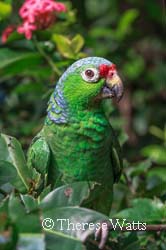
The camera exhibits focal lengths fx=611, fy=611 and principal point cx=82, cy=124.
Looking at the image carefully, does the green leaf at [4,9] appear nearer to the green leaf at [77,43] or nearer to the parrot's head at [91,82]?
the green leaf at [77,43]

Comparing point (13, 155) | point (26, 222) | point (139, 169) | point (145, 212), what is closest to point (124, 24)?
point (139, 169)

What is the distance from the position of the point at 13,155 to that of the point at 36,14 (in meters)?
0.76

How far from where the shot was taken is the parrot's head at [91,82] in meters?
1.64

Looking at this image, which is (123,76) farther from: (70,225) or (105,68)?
(70,225)

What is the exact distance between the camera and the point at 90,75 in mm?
1652

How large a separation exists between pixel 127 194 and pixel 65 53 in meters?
0.52

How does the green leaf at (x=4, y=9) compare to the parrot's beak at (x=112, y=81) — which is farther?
the green leaf at (x=4, y=9)

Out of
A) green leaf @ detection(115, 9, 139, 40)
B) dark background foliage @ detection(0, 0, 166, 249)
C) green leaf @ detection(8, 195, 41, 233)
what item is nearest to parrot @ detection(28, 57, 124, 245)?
dark background foliage @ detection(0, 0, 166, 249)

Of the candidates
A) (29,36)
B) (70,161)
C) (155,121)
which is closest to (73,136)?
(70,161)

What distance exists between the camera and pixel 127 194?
2012 millimetres

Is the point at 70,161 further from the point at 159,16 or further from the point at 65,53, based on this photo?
the point at 159,16

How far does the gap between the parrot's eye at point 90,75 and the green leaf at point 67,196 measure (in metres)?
0.47

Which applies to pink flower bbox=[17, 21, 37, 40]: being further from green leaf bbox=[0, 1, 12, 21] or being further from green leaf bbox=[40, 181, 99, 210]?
green leaf bbox=[40, 181, 99, 210]

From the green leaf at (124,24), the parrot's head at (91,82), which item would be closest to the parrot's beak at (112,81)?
the parrot's head at (91,82)
